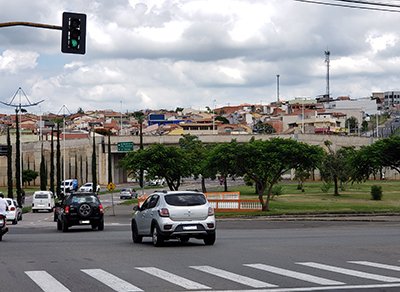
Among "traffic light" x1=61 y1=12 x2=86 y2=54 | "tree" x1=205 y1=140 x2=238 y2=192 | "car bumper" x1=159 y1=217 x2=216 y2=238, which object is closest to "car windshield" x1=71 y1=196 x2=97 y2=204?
"car bumper" x1=159 y1=217 x2=216 y2=238

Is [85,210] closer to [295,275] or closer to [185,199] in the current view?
[185,199]

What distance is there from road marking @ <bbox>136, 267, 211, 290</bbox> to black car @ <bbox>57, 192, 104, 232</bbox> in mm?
18059

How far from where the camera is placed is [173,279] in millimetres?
15578

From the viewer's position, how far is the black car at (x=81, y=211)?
35250mm

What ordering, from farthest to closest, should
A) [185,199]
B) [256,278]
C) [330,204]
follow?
[330,204] < [185,199] < [256,278]

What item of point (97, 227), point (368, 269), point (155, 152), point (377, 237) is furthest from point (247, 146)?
point (368, 269)

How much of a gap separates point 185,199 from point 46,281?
31.2 feet

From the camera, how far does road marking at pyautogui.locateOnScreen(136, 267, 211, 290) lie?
47.5 feet

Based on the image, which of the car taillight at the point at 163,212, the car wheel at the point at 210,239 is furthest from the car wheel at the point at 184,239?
the car taillight at the point at 163,212

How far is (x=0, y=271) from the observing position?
17.4 meters

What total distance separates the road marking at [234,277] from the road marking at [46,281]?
326 cm

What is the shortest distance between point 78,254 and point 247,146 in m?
34.7

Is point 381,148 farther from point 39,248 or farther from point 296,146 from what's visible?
point 39,248

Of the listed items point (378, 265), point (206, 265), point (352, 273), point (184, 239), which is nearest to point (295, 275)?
point (352, 273)
